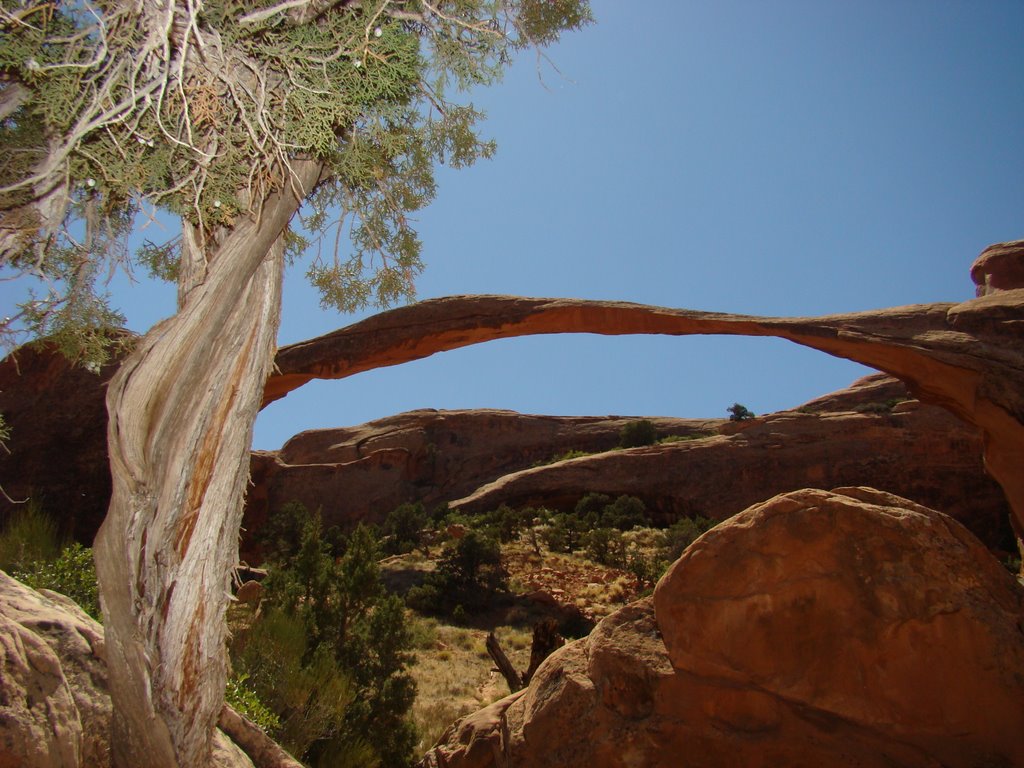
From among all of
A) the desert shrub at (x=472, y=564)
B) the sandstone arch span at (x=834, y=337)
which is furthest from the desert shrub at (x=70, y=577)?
the desert shrub at (x=472, y=564)

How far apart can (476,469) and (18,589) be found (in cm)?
2230

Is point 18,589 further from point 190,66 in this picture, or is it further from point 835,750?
point 835,750

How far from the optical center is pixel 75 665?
3.21 meters

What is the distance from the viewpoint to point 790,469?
62.9 ft

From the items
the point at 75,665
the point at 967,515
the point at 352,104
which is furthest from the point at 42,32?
the point at 967,515

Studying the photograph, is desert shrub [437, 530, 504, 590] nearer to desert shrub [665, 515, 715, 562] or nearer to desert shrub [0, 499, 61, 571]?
desert shrub [665, 515, 715, 562]

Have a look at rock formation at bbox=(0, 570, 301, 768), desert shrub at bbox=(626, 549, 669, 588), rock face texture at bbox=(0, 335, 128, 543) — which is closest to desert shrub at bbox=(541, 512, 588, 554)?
Answer: desert shrub at bbox=(626, 549, 669, 588)

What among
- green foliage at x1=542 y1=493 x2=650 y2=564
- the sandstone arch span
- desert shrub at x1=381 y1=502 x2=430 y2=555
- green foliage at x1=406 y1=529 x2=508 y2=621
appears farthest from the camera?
desert shrub at x1=381 y1=502 x2=430 y2=555

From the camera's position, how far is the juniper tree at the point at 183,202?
9.55 ft

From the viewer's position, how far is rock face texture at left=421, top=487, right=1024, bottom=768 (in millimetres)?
4121

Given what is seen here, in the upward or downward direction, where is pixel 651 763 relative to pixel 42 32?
downward

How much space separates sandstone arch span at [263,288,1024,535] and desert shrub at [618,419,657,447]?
47.8ft

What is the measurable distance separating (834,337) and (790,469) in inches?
414

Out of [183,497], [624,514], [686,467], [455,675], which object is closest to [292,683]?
[455,675]
